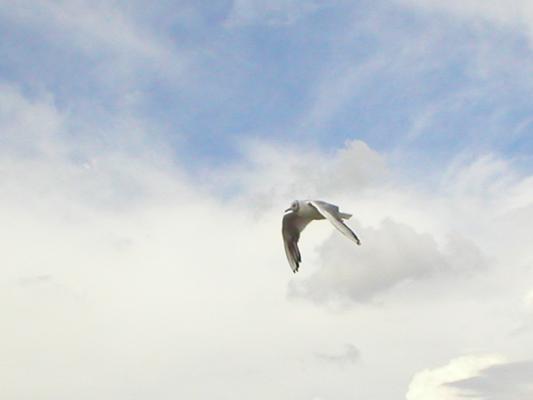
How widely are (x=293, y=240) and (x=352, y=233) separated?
18153mm

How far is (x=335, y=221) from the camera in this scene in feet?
139

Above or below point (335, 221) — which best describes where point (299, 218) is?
above

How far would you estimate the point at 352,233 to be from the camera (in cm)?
3938

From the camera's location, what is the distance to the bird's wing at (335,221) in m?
39.0

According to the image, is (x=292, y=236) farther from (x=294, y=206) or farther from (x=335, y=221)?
(x=335, y=221)

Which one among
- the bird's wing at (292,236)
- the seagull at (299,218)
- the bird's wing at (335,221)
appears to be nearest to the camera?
the bird's wing at (335,221)

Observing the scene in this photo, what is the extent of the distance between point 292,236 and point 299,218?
7.52ft

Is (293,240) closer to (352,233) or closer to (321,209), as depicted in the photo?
(321,209)

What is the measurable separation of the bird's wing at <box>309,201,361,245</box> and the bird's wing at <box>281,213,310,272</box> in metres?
6.06

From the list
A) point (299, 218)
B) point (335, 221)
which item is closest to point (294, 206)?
point (299, 218)

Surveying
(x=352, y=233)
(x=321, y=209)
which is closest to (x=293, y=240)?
(x=321, y=209)

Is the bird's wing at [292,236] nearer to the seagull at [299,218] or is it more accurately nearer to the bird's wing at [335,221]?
the seagull at [299,218]

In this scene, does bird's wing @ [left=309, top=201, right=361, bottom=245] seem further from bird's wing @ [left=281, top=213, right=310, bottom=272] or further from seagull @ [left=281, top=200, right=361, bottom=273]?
bird's wing @ [left=281, top=213, right=310, bottom=272]

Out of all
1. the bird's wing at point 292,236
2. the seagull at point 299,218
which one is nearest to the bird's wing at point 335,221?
the seagull at point 299,218
